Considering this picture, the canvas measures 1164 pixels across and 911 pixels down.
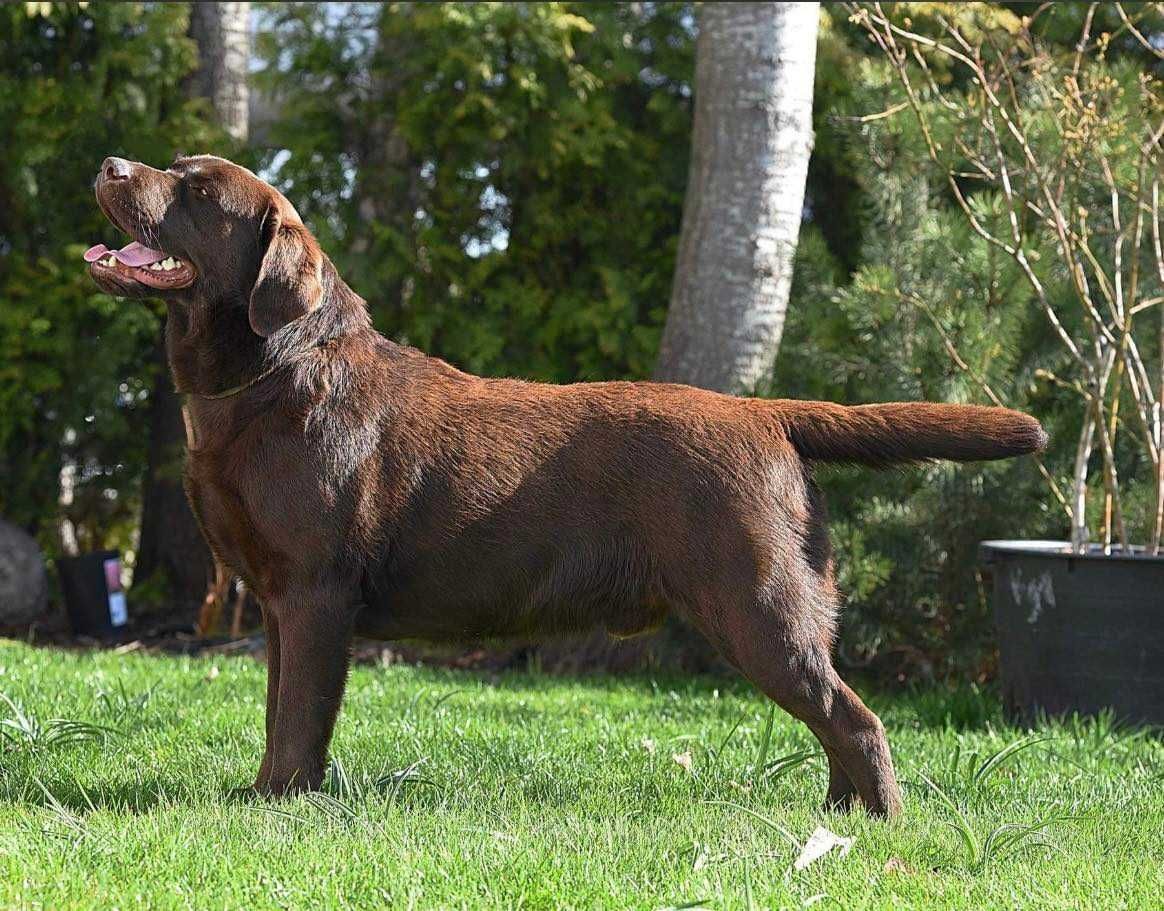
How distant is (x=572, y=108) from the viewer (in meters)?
7.19

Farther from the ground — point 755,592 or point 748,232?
point 748,232

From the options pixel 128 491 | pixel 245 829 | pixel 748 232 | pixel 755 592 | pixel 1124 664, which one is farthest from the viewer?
pixel 128 491

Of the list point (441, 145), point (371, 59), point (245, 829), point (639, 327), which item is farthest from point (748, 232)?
point (245, 829)

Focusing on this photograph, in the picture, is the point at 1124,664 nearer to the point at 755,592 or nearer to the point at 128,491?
the point at 755,592

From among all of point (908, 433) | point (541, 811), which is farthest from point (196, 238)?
point (908, 433)

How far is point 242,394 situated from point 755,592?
1315mm

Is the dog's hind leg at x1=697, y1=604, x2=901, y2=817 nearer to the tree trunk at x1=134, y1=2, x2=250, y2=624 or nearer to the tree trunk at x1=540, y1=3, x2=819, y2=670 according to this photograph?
the tree trunk at x1=540, y1=3, x2=819, y2=670

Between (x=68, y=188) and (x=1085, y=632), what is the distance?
5974 millimetres

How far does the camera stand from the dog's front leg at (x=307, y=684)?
10.6ft

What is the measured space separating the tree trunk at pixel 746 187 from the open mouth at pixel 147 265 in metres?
3.32

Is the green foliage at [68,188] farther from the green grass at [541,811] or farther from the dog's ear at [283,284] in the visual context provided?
the dog's ear at [283,284]

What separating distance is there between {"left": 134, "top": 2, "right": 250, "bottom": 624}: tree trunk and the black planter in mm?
4946

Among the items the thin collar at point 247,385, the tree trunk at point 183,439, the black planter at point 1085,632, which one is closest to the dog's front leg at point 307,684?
the thin collar at point 247,385

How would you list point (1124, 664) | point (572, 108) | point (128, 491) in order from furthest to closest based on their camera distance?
point (128, 491) < point (572, 108) < point (1124, 664)
